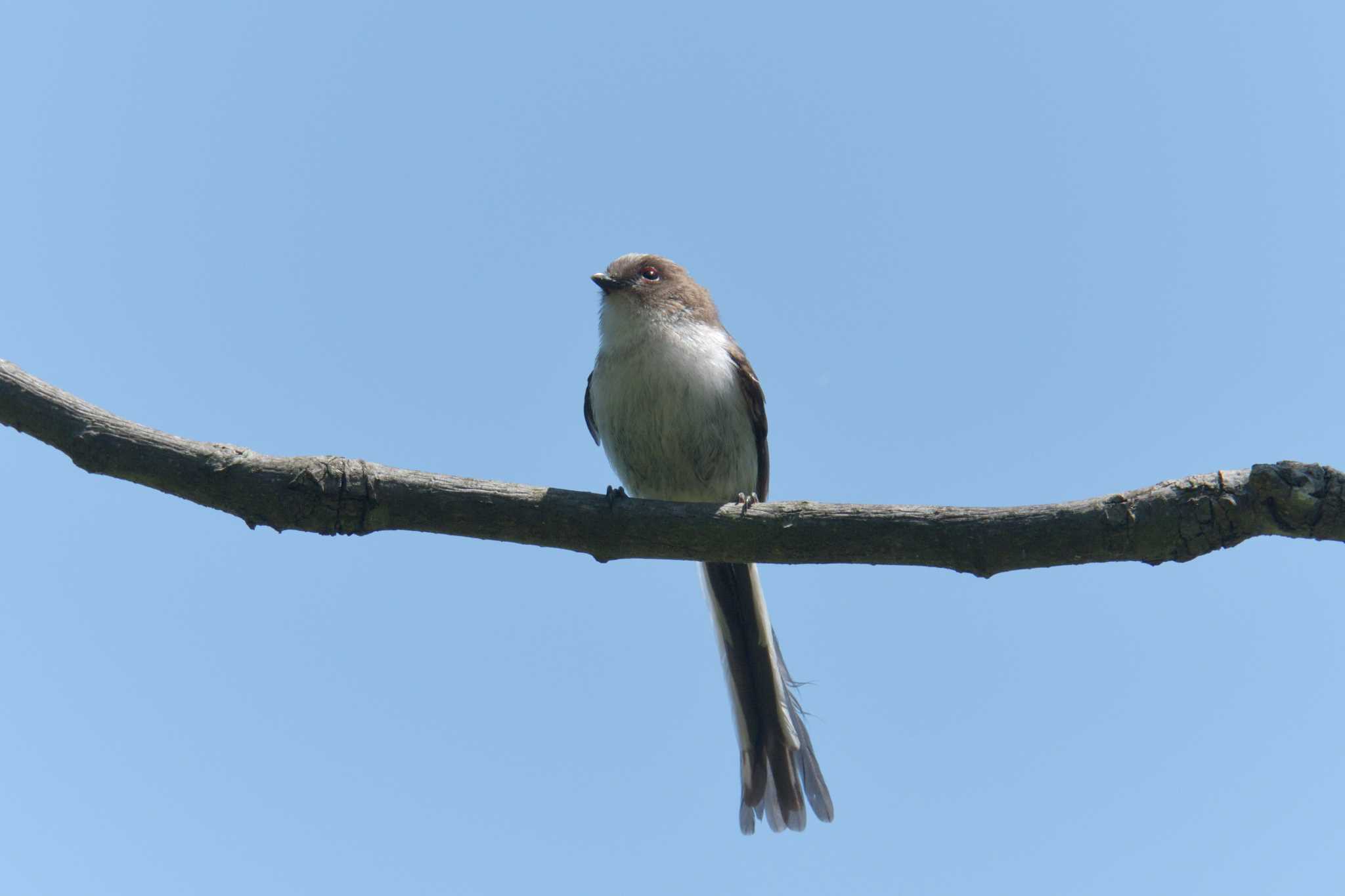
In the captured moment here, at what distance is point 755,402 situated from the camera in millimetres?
7484

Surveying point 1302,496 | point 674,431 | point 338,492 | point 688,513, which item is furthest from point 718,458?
point 1302,496

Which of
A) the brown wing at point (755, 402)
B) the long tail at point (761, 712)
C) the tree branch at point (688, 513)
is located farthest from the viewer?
the brown wing at point (755, 402)

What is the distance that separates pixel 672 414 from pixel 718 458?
0.43m

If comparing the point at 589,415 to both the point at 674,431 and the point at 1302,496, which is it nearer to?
the point at 674,431

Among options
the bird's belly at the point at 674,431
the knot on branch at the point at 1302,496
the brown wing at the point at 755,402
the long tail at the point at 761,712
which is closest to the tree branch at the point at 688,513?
the knot on branch at the point at 1302,496

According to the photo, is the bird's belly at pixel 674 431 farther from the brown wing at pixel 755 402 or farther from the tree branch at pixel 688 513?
the tree branch at pixel 688 513

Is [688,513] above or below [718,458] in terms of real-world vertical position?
below

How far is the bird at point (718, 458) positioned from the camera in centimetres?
650

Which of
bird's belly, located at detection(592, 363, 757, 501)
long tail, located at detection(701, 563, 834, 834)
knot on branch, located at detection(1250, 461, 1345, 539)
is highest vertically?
bird's belly, located at detection(592, 363, 757, 501)

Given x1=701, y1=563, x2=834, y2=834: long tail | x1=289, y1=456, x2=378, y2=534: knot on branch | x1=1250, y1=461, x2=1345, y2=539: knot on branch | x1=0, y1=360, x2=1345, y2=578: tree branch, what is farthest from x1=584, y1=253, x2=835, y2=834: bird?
x1=1250, y1=461, x2=1345, y2=539: knot on branch

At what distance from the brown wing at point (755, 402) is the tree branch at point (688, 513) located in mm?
2992

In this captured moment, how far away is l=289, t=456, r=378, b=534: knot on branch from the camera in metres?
4.14

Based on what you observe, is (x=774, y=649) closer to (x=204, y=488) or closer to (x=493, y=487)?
(x=493, y=487)

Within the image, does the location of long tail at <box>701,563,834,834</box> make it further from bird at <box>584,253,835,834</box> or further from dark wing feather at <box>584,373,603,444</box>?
dark wing feather at <box>584,373,603,444</box>
